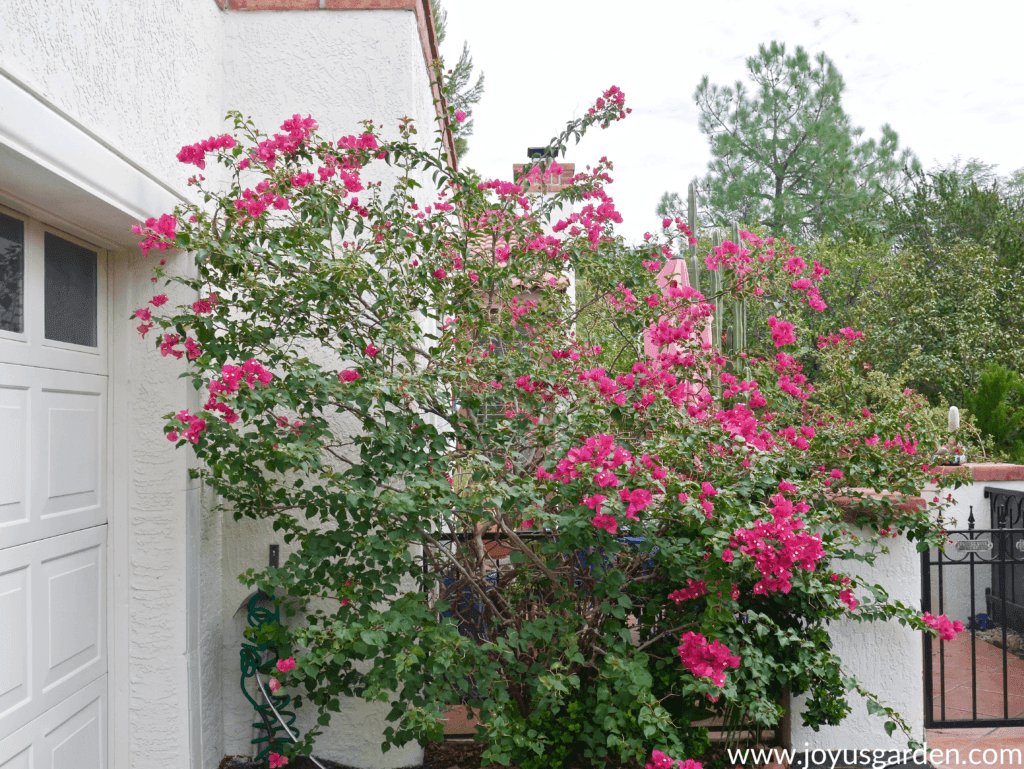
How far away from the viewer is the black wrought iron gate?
11.7ft

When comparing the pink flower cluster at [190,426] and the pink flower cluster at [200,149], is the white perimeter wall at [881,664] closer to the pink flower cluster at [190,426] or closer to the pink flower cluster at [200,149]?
the pink flower cluster at [190,426]

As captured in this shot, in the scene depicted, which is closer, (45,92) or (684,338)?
(45,92)

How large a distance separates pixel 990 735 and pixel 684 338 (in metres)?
2.67

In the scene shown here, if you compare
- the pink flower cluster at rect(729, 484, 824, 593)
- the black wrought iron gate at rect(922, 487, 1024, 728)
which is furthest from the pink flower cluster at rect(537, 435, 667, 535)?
the black wrought iron gate at rect(922, 487, 1024, 728)

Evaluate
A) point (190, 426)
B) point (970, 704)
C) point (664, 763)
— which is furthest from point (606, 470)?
point (970, 704)

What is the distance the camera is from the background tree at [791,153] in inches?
789

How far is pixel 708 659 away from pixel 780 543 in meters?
0.51

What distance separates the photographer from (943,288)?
40.7 ft

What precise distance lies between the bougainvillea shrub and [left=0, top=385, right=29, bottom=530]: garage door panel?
1.54 ft

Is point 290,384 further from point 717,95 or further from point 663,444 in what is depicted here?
point 717,95

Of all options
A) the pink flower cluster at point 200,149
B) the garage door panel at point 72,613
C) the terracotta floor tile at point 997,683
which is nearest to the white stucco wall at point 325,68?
the pink flower cluster at point 200,149

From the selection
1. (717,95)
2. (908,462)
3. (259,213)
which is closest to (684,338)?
(908,462)

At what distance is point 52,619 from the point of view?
2408 millimetres

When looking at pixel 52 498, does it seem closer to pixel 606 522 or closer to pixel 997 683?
pixel 606 522
